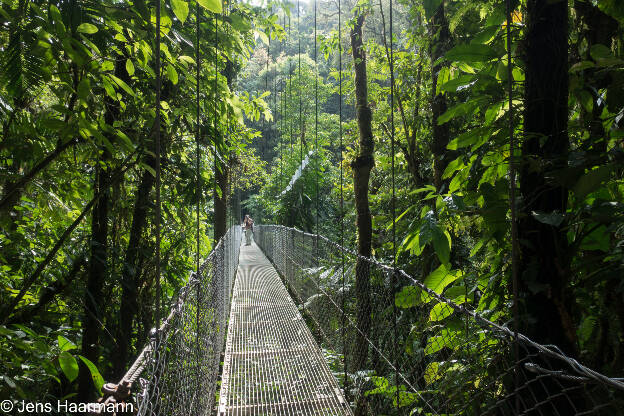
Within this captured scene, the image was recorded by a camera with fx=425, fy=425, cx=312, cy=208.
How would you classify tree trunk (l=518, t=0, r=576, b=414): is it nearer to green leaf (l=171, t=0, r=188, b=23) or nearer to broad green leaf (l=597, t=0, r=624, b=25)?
broad green leaf (l=597, t=0, r=624, b=25)

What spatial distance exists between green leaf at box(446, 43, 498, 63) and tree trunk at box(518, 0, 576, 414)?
0.08m

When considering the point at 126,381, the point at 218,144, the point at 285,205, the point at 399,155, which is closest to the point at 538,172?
the point at 126,381

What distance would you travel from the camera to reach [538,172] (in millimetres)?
919

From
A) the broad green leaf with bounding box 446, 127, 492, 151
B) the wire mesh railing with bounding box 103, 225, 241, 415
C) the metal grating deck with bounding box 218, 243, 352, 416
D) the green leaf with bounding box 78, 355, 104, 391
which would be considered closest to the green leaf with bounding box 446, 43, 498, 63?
the broad green leaf with bounding box 446, 127, 492, 151

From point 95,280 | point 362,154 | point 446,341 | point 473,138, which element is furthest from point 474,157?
point 362,154

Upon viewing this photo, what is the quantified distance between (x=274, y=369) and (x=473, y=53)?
92.5 inches

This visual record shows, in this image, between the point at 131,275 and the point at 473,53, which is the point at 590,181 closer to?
the point at 473,53

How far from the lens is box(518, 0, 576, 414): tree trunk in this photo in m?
0.89

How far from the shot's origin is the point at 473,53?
0.99 meters

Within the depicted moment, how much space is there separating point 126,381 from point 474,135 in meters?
0.96

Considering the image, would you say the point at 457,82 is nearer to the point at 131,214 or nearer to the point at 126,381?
the point at 126,381

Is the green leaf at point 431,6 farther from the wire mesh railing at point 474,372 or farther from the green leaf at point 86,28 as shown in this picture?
the green leaf at point 86,28

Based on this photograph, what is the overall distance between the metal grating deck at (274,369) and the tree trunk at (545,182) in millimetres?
1521

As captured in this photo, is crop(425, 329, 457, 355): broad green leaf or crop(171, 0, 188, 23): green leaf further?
crop(425, 329, 457, 355): broad green leaf
